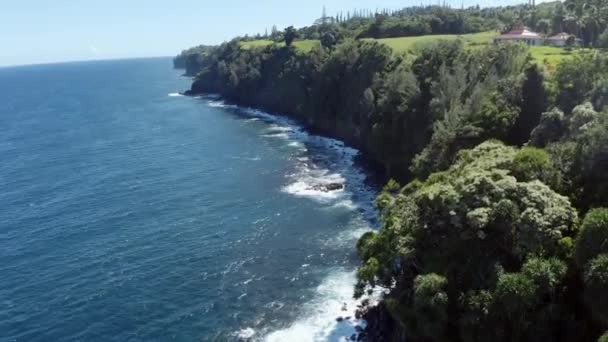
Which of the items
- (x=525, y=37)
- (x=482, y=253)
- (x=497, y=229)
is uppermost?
(x=525, y=37)

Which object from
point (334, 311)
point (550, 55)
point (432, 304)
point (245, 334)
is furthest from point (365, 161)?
point (432, 304)

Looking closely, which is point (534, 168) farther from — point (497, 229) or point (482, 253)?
point (482, 253)

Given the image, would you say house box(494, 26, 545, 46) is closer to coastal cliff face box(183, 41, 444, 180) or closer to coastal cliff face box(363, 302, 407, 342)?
coastal cliff face box(183, 41, 444, 180)

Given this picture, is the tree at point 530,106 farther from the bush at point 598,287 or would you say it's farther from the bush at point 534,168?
the bush at point 598,287

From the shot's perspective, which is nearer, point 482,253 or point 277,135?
point 482,253

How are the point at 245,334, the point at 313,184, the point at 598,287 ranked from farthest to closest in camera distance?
the point at 313,184
the point at 245,334
the point at 598,287

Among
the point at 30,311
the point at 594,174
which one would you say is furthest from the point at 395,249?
the point at 30,311

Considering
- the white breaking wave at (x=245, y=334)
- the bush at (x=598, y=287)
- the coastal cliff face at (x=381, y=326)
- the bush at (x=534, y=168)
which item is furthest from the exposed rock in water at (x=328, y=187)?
the bush at (x=598, y=287)
